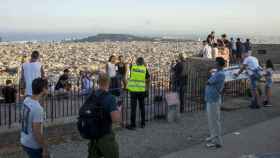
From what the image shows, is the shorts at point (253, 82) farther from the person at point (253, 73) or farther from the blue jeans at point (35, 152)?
the blue jeans at point (35, 152)

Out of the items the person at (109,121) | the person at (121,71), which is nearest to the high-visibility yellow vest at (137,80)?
the person at (121,71)

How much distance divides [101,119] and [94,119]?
0.29ft

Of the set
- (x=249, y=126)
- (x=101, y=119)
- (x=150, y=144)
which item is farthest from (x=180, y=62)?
(x=101, y=119)

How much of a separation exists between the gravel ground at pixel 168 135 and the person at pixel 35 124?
2.98 meters

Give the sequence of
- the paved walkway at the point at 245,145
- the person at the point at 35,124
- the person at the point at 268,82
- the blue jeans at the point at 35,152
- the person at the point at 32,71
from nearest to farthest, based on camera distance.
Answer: the person at the point at 35,124 < the blue jeans at the point at 35,152 < the paved walkway at the point at 245,145 < the person at the point at 32,71 < the person at the point at 268,82

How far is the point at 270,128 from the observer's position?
11.0 metres

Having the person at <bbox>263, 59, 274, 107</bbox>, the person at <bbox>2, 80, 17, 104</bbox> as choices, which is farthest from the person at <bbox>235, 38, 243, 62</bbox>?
the person at <bbox>2, 80, 17, 104</bbox>

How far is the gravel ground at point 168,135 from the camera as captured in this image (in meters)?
9.06

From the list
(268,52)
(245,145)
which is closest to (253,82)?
(245,145)

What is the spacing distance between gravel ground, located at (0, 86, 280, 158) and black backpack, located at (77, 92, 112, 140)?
2895 millimetres

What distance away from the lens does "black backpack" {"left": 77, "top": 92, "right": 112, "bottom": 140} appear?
5.89 m

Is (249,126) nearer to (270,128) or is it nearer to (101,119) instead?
(270,128)

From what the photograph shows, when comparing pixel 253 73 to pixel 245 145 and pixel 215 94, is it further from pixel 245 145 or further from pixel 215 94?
pixel 215 94

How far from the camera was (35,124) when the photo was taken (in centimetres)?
568
